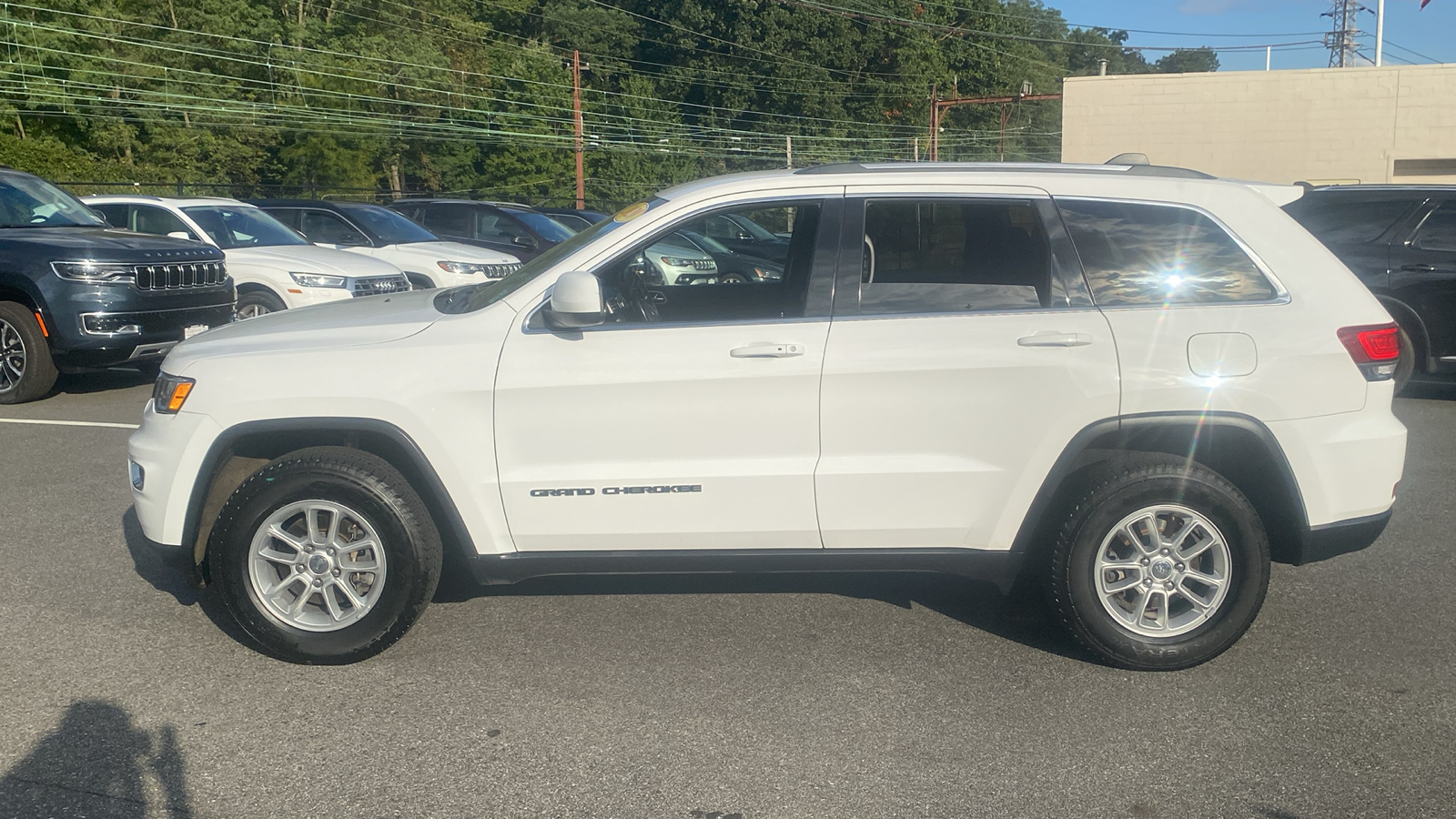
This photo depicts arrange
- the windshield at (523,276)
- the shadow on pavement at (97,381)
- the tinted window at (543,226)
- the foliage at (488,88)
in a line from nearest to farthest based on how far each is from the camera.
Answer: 1. the windshield at (523,276)
2. the shadow on pavement at (97,381)
3. the tinted window at (543,226)
4. the foliage at (488,88)

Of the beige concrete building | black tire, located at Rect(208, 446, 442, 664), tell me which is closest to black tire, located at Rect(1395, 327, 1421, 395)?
black tire, located at Rect(208, 446, 442, 664)

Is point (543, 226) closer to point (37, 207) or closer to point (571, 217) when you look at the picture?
point (571, 217)

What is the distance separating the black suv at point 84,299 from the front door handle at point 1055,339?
8399 mm

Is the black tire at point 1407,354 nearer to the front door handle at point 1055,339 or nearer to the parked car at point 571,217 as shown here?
the front door handle at point 1055,339

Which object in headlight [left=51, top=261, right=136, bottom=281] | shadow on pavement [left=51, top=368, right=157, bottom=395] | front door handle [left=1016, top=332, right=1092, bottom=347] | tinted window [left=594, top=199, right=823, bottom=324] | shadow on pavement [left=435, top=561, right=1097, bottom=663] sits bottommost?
shadow on pavement [left=51, top=368, right=157, bottom=395]

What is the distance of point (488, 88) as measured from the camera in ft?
223

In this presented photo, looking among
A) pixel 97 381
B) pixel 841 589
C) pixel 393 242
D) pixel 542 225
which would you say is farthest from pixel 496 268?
pixel 841 589

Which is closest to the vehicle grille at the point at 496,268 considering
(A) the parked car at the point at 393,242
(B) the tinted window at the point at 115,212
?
(A) the parked car at the point at 393,242

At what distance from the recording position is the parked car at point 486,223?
1797cm

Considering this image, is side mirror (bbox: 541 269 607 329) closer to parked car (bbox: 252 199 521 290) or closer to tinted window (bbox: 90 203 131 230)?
tinted window (bbox: 90 203 131 230)

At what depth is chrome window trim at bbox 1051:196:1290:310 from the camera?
14.8 feet

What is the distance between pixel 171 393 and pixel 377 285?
8.15 metres

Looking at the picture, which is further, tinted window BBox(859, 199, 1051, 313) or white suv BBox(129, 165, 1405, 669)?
tinted window BBox(859, 199, 1051, 313)

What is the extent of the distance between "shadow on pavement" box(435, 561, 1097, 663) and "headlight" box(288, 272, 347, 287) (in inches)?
287
